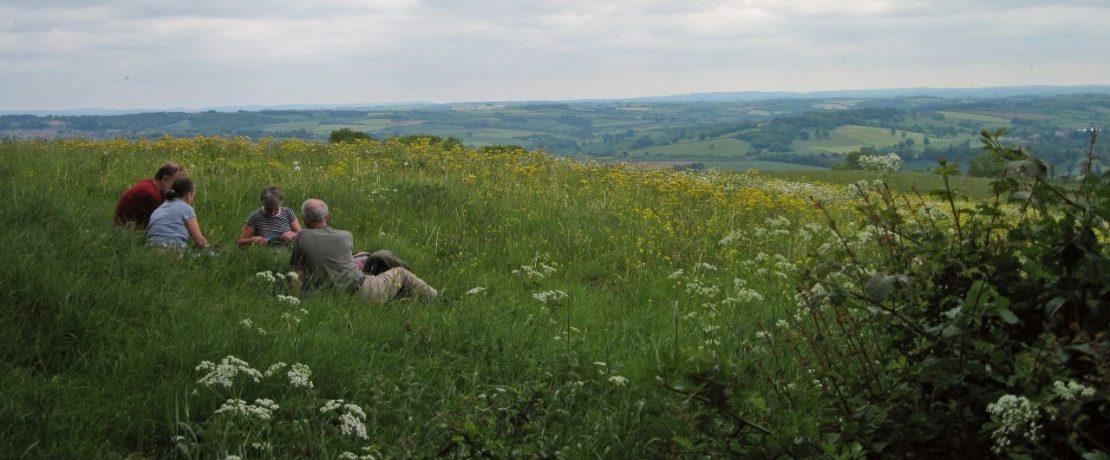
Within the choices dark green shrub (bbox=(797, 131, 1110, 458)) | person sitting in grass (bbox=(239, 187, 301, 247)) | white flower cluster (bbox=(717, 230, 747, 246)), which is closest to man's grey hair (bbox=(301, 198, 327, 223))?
person sitting in grass (bbox=(239, 187, 301, 247))

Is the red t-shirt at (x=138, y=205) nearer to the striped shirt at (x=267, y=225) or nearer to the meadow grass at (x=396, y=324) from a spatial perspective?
the meadow grass at (x=396, y=324)

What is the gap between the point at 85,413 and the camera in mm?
4426

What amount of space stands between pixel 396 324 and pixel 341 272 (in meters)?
1.65

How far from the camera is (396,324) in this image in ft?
21.4

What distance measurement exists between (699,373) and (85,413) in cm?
316

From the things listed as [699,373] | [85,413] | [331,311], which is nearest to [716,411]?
[699,373]

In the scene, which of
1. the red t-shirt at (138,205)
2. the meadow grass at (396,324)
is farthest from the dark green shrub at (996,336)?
the red t-shirt at (138,205)

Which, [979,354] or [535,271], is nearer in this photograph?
[979,354]

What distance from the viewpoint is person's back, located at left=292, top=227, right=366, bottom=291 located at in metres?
7.90

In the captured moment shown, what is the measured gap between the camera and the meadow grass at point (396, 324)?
169 inches

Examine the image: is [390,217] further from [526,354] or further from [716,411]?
[716,411]

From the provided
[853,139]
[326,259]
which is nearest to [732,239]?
[326,259]

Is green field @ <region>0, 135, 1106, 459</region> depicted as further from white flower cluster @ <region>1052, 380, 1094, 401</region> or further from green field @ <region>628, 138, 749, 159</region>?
green field @ <region>628, 138, 749, 159</region>

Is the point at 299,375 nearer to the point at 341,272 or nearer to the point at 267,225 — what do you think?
the point at 341,272
